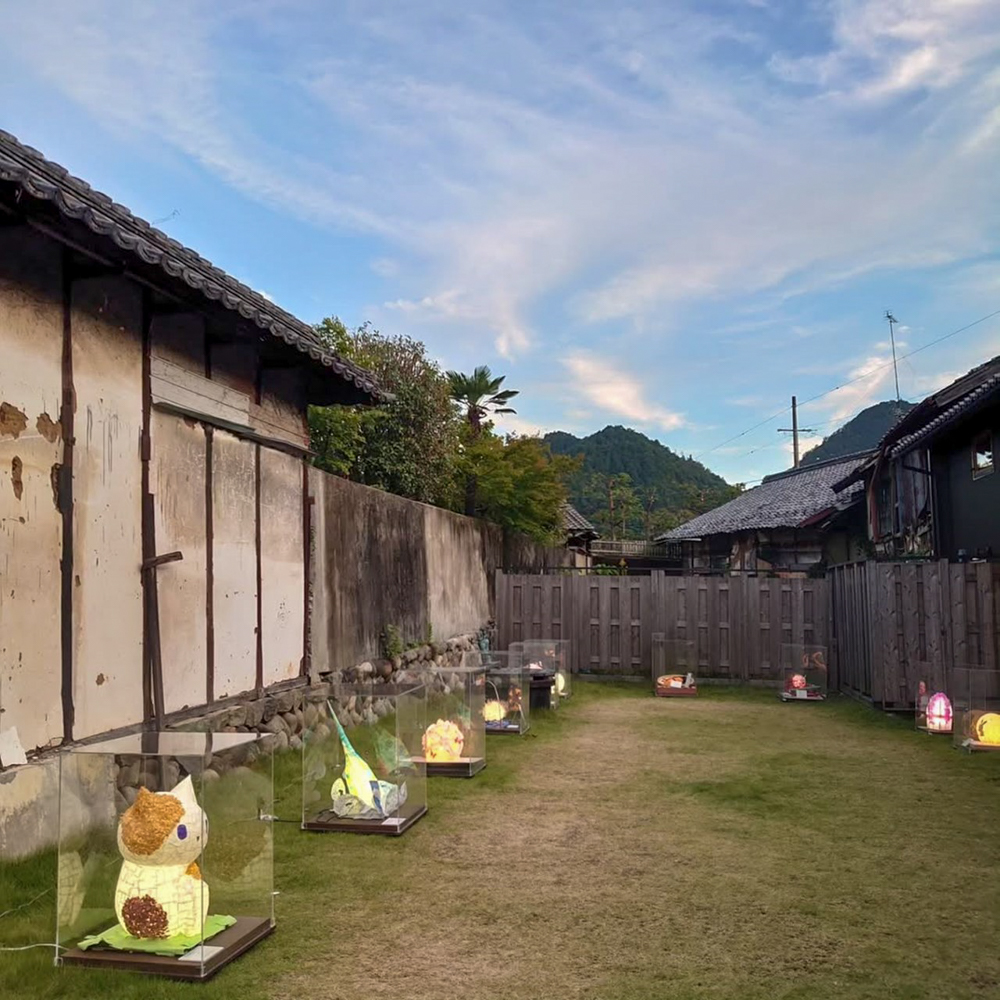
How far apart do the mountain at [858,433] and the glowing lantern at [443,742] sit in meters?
49.3

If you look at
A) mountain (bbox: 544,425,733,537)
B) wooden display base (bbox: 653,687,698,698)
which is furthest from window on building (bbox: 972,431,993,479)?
mountain (bbox: 544,425,733,537)

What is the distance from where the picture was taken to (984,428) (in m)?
14.1

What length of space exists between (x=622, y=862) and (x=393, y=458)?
1176 cm

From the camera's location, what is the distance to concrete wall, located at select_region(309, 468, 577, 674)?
9867 millimetres

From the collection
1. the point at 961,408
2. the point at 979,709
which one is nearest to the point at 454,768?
the point at 979,709

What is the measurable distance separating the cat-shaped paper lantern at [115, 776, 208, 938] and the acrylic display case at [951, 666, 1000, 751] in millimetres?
8037

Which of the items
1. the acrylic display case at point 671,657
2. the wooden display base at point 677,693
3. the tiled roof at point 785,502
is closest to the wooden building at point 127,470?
the wooden display base at point 677,693

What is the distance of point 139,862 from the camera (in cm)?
394

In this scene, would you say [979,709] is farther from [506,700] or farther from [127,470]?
[127,470]

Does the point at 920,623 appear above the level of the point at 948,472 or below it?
below

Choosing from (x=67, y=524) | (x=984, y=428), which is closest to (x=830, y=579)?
(x=984, y=428)

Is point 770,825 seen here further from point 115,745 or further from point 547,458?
point 547,458

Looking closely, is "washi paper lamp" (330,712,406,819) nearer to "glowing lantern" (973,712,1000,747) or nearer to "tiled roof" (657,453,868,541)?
"glowing lantern" (973,712,1000,747)

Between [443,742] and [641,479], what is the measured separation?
164 feet
